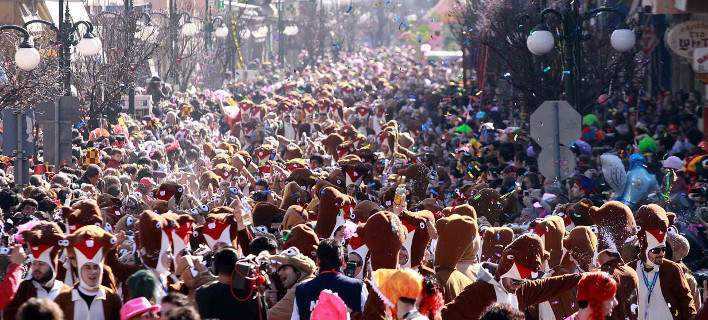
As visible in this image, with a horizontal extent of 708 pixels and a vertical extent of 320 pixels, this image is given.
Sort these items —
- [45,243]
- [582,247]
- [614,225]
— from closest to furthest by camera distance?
[45,243], [582,247], [614,225]

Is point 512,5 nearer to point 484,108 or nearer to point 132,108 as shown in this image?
point 484,108

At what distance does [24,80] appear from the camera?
2411 cm

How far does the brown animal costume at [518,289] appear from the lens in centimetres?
934

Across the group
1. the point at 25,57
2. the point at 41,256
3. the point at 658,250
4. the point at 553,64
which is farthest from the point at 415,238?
the point at 553,64

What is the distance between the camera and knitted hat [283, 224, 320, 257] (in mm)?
11391

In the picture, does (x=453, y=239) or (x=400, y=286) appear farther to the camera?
(x=453, y=239)

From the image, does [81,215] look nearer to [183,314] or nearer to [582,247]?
[582,247]

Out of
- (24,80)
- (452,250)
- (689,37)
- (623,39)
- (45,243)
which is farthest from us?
(24,80)

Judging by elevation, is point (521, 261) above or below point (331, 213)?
above

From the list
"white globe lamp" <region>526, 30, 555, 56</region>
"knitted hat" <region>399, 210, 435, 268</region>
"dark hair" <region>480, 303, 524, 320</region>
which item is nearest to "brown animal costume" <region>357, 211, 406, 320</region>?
"knitted hat" <region>399, 210, 435, 268</region>

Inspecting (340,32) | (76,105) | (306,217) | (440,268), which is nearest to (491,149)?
(76,105)

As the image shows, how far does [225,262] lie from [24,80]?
15.4m

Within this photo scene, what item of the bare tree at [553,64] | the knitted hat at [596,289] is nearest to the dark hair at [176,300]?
the knitted hat at [596,289]

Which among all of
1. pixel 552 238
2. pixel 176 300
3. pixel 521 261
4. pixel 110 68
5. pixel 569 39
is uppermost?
pixel 569 39
